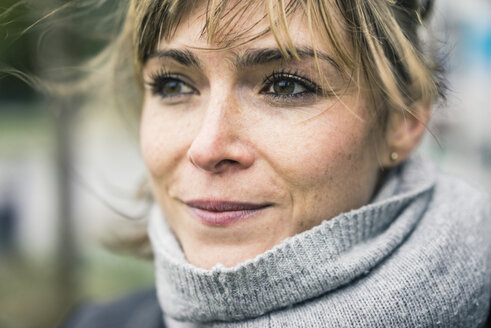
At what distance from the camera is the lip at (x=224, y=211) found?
60.4 inches

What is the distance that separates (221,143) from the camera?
1.46 meters

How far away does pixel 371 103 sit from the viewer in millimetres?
1609

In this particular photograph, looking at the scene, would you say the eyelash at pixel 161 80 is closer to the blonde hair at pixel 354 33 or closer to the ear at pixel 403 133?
the blonde hair at pixel 354 33

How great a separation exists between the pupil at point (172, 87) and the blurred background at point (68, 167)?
4.90 feet

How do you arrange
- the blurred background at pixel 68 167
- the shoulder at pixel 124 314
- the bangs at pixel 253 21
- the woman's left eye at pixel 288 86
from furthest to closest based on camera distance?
the blurred background at pixel 68 167 < the shoulder at pixel 124 314 < the woman's left eye at pixel 288 86 < the bangs at pixel 253 21

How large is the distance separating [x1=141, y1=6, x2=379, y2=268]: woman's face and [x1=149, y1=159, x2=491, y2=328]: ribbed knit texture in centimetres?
9

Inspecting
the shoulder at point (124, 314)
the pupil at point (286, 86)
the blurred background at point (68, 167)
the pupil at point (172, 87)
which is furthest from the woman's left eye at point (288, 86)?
the blurred background at point (68, 167)

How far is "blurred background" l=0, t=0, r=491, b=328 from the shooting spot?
3754 mm

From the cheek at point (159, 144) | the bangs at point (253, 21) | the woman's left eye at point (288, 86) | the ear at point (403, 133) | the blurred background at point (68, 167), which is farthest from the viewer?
the blurred background at point (68, 167)

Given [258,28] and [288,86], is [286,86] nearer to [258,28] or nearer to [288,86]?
[288,86]

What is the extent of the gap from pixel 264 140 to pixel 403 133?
650 mm

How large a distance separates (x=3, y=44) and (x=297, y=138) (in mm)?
1817

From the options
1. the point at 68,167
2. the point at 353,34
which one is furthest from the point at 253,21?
the point at 68,167

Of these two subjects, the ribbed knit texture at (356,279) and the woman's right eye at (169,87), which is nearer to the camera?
the ribbed knit texture at (356,279)
